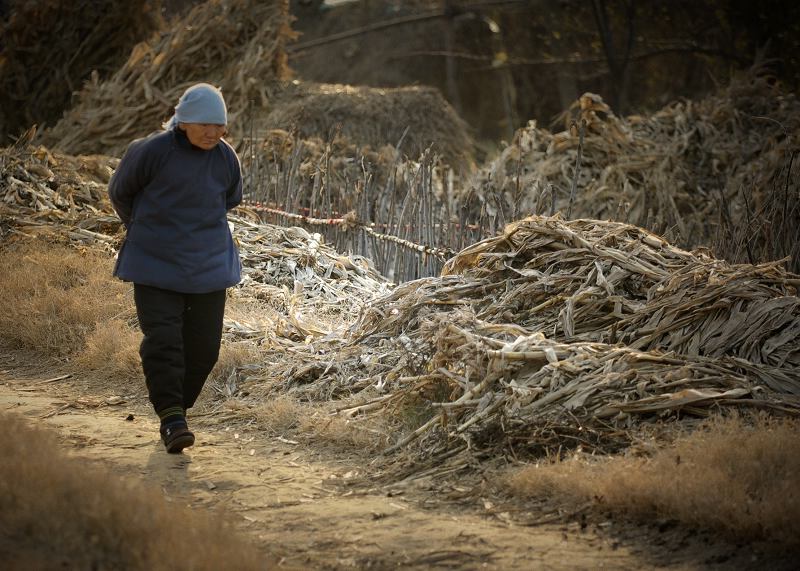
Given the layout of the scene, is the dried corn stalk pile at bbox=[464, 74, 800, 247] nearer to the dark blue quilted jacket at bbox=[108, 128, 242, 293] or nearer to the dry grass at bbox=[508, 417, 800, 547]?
the dark blue quilted jacket at bbox=[108, 128, 242, 293]

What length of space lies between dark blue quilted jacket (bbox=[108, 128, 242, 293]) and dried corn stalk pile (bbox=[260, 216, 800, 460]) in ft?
2.88

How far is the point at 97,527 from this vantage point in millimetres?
2398

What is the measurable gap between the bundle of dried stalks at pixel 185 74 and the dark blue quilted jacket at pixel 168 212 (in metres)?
7.52

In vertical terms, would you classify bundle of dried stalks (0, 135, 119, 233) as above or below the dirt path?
above

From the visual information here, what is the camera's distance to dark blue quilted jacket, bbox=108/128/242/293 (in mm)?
3648

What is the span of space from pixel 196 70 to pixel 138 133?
114cm

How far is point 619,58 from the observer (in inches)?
623

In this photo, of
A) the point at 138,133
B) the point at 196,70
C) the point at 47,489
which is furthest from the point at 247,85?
the point at 47,489

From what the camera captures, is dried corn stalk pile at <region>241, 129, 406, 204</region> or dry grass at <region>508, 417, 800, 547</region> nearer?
dry grass at <region>508, 417, 800, 547</region>

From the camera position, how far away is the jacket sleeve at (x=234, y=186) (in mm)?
3875

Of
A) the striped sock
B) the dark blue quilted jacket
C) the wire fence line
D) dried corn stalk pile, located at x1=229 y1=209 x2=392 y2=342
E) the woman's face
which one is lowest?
the striped sock

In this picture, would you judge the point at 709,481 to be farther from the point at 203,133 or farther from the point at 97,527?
the point at 203,133

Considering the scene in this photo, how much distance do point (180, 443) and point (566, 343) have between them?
1.59 m

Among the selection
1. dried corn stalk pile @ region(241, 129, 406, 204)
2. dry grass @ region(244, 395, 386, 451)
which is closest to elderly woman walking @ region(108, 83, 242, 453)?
dry grass @ region(244, 395, 386, 451)
